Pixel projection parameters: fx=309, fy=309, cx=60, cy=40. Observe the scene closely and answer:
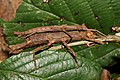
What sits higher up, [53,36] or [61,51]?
[53,36]

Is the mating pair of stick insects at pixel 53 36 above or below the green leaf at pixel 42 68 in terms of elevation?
above

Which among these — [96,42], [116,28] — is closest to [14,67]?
[96,42]

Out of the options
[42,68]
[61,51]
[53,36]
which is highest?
[53,36]

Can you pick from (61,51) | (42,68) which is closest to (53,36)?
(61,51)

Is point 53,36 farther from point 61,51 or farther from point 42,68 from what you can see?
point 42,68
